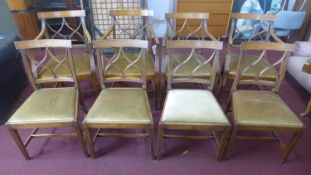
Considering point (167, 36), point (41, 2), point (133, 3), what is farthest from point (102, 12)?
point (167, 36)

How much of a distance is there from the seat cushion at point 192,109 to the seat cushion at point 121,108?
15 cm

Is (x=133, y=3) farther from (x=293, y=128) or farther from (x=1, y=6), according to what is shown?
(x=293, y=128)

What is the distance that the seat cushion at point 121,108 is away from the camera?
1.28 m

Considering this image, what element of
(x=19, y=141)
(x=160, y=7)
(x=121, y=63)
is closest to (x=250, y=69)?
(x=121, y=63)

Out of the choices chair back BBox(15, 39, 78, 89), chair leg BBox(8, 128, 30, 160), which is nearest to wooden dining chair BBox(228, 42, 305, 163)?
chair back BBox(15, 39, 78, 89)

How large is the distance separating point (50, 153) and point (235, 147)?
1.43 m

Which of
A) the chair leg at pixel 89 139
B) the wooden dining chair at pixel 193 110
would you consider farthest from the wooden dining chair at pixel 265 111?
the chair leg at pixel 89 139

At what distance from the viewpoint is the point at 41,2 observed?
292 cm

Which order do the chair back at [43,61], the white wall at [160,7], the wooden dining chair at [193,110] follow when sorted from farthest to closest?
1. the white wall at [160,7]
2. the chair back at [43,61]
3. the wooden dining chair at [193,110]

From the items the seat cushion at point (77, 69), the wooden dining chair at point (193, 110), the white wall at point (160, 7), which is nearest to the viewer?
the wooden dining chair at point (193, 110)

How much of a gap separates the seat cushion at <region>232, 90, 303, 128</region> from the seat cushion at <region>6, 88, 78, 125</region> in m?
1.10

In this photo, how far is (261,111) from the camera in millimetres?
1338

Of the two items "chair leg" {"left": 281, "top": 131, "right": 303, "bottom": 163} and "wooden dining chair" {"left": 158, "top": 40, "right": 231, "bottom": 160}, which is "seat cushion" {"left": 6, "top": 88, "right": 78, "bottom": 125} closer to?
"wooden dining chair" {"left": 158, "top": 40, "right": 231, "bottom": 160}

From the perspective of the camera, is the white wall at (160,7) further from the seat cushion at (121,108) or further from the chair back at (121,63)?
the seat cushion at (121,108)
